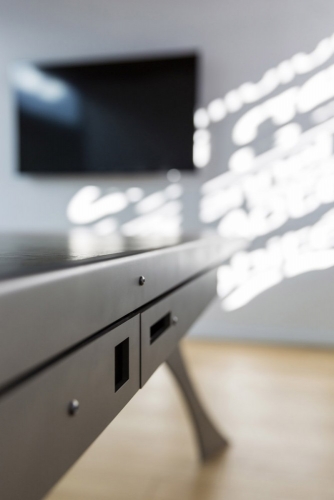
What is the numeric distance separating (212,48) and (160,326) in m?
2.69

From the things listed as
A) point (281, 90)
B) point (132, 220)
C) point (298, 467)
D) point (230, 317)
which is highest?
point (281, 90)

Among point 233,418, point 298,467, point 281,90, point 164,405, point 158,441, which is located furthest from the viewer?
point 281,90

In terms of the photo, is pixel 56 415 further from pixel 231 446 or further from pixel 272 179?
pixel 272 179

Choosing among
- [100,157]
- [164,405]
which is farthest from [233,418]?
[100,157]

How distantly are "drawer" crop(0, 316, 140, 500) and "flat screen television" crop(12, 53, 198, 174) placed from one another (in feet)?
8.71

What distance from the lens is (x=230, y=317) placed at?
306cm

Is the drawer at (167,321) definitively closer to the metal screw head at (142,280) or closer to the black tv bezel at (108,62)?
the metal screw head at (142,280)

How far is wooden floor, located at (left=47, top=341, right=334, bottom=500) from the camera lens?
1.34 metres

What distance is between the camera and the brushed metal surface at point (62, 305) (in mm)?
260

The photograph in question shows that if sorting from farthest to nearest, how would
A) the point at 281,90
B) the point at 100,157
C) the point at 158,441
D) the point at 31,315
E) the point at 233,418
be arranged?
the point at 100,157
the point at 281,90
the point at 233,418
the point at 158,441
the point at 31,315

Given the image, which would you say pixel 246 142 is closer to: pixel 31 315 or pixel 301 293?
pixel 301 293

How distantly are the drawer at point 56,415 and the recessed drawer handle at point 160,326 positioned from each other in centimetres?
18

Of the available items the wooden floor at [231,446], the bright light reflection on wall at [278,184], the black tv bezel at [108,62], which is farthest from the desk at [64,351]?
the black tv bezel at [108,62]

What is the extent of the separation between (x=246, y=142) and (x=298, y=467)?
6.71 ft
